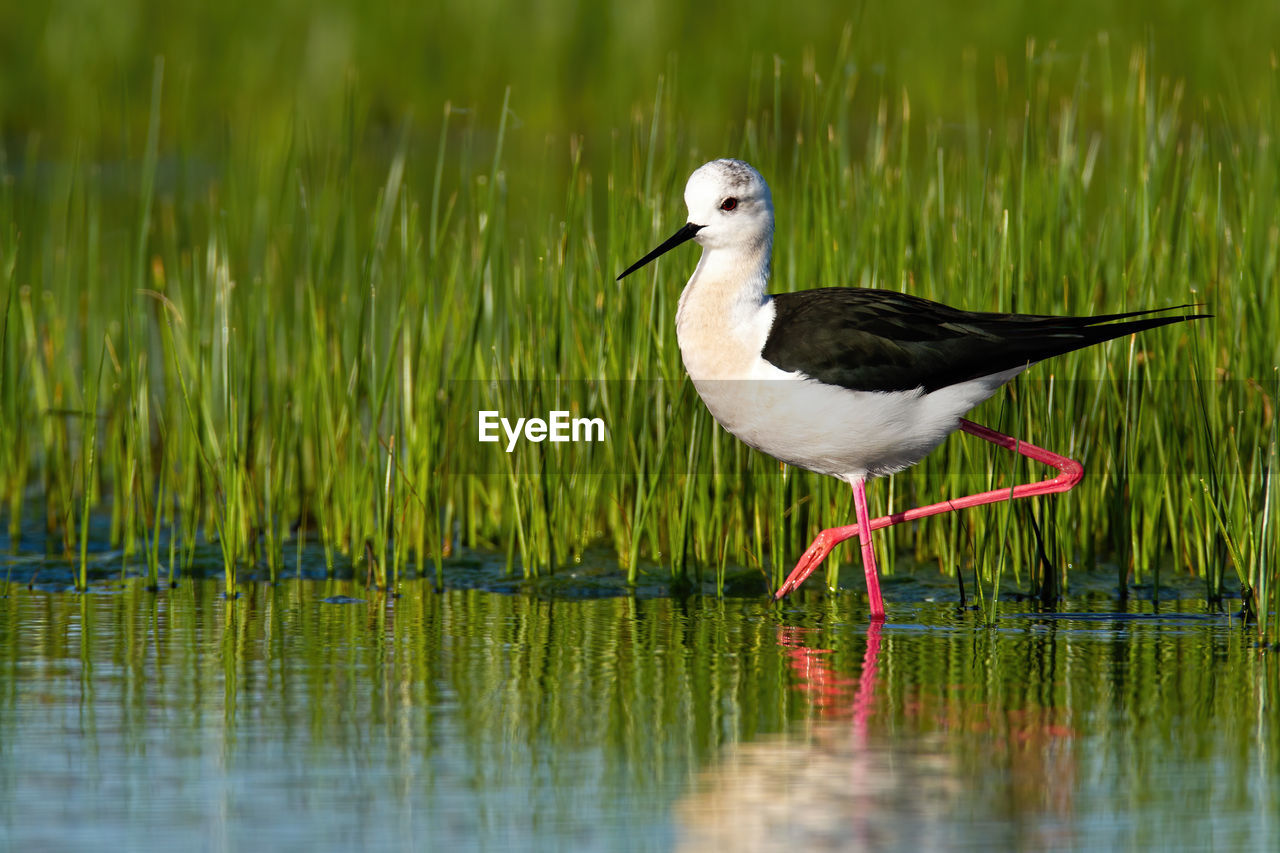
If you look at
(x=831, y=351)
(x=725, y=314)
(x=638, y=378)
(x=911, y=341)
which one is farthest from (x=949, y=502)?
(x=638, y=378)

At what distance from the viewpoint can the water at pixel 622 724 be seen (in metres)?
4.61

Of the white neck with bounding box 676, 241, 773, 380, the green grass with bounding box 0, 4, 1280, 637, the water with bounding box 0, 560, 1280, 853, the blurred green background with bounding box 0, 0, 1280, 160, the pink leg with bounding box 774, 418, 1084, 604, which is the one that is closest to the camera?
the water with bounding box 0, 560, 1280, 853

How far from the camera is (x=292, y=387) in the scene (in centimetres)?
853

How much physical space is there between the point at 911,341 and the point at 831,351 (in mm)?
354

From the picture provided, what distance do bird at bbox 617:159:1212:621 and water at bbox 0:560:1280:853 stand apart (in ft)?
2.45

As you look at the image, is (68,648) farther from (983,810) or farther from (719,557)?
(983,810)

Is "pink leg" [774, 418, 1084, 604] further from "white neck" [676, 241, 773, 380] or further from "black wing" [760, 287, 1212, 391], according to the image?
"white neck" [676, 241, 773, 380]

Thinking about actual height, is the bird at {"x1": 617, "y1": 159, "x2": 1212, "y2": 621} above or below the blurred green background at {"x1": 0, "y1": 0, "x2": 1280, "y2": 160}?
below

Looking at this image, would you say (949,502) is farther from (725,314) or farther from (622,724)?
(622,724)

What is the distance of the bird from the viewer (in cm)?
702

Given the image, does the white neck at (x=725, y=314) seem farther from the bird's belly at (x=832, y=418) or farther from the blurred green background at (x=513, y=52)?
the blurred green background at (x=513, y=52)

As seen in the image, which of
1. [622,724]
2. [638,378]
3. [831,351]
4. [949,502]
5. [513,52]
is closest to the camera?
[622,724]

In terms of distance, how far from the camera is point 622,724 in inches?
219

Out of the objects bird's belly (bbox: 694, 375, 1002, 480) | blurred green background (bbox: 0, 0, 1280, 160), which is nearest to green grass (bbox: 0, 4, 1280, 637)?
bird's belly (bbox: 694, 375, 1002, 480)
